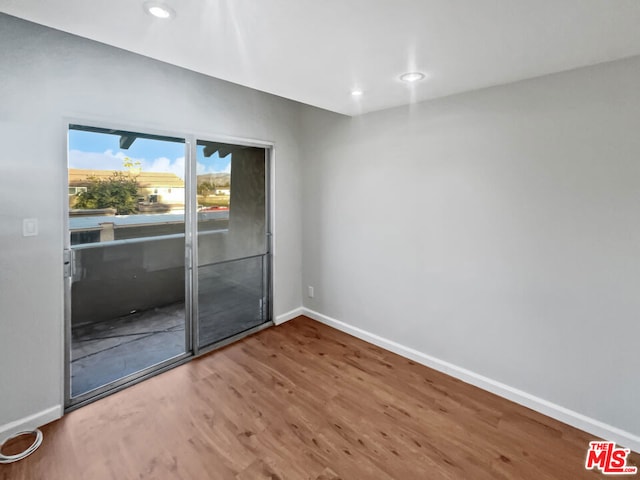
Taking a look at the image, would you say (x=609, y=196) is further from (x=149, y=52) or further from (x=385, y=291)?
(x=149, y=52)

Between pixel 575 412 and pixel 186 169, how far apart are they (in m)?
3.69

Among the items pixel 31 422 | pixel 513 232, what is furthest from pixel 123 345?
pixel 513 232

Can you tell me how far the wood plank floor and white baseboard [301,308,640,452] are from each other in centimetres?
6

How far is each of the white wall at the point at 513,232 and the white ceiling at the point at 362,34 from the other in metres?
0.36

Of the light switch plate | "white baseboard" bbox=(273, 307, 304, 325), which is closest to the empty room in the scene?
the light switch plate

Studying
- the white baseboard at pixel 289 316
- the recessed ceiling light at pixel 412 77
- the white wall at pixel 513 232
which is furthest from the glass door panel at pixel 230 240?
the recessed ceiling light at pixel 412 77

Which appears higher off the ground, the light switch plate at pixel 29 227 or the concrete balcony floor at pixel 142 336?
the light switch plate at pixel 29 227

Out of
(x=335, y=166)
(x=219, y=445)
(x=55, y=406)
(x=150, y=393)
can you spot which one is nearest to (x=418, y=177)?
(x=335, y=166)

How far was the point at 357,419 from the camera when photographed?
7.62 feet

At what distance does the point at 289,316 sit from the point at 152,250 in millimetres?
1850

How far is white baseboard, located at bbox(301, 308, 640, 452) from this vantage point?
6.92 ft

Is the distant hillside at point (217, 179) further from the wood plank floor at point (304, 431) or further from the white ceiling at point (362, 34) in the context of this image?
the wood plank floor at point (304, 431)

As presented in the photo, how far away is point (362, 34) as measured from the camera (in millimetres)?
1670

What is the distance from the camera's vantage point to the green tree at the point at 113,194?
243cm
